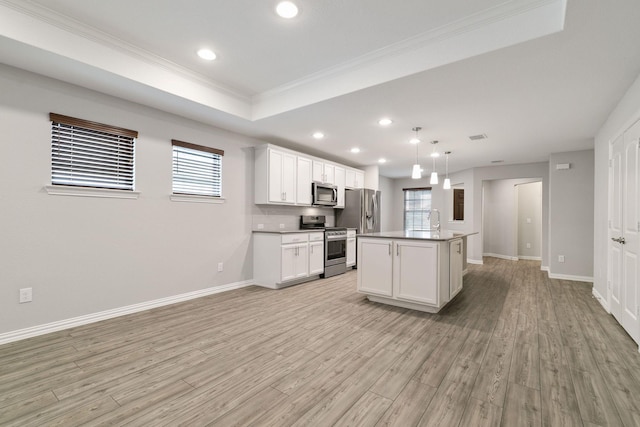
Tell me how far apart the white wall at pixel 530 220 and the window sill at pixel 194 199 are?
839 cm

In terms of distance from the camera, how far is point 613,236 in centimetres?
352

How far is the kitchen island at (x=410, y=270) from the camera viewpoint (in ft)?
11.2

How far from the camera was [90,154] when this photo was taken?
3.15 metres

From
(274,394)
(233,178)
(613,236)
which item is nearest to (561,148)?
(613,236)

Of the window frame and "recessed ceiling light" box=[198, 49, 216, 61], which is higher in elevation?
"recessed ceiling light" box=[198, 49, 216, 61]

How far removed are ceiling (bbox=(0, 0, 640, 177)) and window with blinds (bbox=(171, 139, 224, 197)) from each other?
472mm

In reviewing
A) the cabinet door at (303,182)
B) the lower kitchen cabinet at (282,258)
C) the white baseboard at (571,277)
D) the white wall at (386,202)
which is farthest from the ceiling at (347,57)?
the white wall at (386,202)

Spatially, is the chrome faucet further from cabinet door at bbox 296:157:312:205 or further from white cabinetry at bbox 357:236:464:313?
cabinet door at bbox 296:157:312:205

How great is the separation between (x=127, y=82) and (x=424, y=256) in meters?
3.70

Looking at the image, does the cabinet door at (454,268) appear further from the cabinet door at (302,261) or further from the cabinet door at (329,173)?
the cabinet door at (329,173)

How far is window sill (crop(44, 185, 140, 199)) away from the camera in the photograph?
290 centimetres

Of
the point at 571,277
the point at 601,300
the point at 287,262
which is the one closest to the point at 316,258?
the point at 287,262

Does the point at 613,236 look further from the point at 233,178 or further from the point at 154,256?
the point at 154,256

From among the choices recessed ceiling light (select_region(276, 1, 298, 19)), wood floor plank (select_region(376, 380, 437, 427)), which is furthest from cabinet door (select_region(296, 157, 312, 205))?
wood floor plank (select_region(376, 380, 437, 427))
